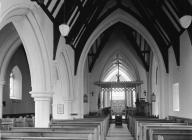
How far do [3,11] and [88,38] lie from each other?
889 cm

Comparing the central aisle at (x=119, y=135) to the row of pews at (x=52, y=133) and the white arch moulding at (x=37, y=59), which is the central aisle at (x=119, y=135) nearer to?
the white arch moulding at (x=37, y=59)

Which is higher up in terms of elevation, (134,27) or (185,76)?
(134,27)

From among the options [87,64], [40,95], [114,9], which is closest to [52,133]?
[40,95]

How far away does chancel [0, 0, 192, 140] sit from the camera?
811 cm

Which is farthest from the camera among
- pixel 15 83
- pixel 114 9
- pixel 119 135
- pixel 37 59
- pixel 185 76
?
pixel 15 83

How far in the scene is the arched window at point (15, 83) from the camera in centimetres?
1739

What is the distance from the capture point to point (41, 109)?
9922 millimetres

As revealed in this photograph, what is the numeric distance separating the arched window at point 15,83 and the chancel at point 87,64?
0.19 ft

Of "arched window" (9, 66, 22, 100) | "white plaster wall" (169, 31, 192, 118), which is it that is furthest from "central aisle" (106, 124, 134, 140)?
"arched window" (9, 66, 22, 100)

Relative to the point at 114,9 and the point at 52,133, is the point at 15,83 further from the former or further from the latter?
the point at 52,133

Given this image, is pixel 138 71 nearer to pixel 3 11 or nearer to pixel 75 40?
pixel 75 40

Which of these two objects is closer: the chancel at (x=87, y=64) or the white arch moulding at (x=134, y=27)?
the chancel at (x=87, y=64)

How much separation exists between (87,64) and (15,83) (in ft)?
16.2

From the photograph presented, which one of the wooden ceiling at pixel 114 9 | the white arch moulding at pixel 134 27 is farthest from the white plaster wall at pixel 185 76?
the white arch moulding at pixel 134 27
